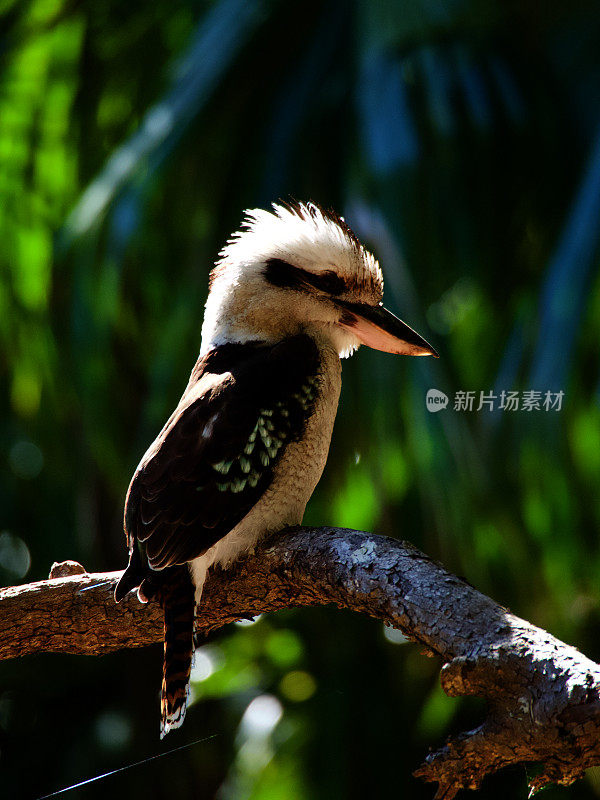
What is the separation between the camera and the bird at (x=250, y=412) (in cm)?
A: 97

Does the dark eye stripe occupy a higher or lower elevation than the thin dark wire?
higher

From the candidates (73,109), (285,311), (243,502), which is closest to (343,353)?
(285,311)

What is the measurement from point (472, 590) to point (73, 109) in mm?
1599

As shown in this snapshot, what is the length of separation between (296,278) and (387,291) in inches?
15.2

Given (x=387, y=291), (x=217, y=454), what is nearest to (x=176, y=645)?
(x=217, y=454)

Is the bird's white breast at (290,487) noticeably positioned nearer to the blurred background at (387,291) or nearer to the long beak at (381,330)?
the long beak at (381,330)

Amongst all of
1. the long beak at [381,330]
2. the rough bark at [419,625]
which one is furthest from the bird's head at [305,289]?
the rough bark at [419,625]

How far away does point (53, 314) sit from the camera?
1894 mm

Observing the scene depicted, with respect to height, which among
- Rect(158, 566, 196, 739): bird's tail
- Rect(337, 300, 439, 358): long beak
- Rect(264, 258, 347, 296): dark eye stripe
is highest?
Rect(264, 258, 347, 296): dark eye stripe

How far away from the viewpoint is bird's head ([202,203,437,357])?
3.74 ft

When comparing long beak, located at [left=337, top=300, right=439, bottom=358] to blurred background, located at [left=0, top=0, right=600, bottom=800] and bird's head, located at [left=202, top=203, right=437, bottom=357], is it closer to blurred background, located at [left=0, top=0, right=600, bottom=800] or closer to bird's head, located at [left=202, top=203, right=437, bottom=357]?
bird's head, located at [left=202, top=203, right=437, bottom=357]

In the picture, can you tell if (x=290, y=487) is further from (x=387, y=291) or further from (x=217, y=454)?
(x=387, y=291)

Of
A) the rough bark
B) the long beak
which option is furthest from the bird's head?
the rough bark

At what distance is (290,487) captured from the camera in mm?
1086
